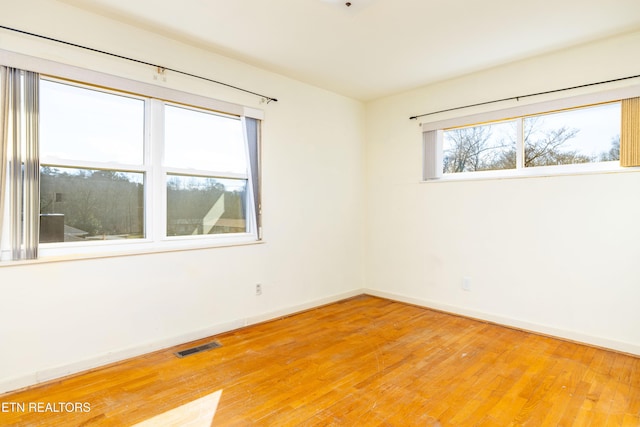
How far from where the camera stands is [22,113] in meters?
2.31

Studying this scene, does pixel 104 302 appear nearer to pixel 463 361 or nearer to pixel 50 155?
pixel 50 155

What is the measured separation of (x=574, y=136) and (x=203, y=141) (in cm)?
346

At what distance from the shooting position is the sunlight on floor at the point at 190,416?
1.93 metres

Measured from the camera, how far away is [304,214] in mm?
4121

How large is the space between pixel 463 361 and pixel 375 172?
8.75ft

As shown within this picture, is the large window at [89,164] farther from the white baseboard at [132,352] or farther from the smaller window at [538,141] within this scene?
the smaller window at [538,141]

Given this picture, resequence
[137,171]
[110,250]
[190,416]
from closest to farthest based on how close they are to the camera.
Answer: [190,416] < [110,250] < [137,171]

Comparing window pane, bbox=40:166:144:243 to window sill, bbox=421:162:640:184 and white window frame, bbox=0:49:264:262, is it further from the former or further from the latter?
window sill, bbox=421:162:640:184

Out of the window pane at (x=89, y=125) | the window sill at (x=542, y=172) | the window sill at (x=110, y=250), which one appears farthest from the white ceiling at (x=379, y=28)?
the window sill at (x=110, y=250)

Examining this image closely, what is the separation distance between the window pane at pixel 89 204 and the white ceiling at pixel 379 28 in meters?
1.21

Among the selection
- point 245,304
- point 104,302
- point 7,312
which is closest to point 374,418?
point 245,304

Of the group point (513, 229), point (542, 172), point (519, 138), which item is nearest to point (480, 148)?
point (519, 138)

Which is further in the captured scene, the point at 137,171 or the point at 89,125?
the point at 137,171

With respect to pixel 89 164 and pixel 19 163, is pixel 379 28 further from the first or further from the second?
pixel 19 163
